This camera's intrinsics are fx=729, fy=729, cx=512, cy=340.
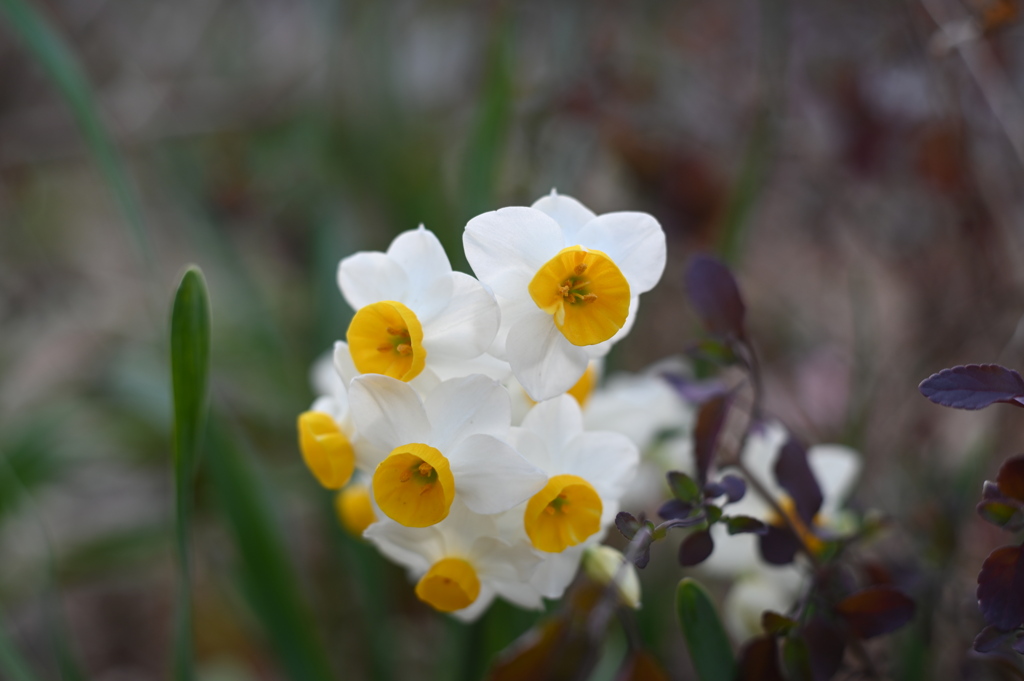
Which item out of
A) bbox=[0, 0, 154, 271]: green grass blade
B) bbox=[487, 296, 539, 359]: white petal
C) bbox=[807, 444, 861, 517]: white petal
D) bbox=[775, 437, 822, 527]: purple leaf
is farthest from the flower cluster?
bbox=[0, 0, 154, 271]: green grass blade

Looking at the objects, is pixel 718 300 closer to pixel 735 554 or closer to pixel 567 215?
pixel 567 215

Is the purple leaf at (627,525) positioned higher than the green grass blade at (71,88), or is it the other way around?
the green grass blade at (71,88)

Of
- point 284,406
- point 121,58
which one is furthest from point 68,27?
point 284,406

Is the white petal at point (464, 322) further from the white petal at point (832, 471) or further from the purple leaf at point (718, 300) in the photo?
the white petal at point (832, 471)

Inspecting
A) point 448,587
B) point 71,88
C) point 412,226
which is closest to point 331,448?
point 448,587

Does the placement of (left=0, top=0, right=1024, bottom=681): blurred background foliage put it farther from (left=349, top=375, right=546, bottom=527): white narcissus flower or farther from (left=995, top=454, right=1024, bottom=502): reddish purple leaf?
(left=349, top=375, right=546, bottom=527): white narcissus flower

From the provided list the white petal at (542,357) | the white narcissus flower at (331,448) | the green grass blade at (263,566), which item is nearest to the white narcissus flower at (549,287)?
the white petal at (542,357)
